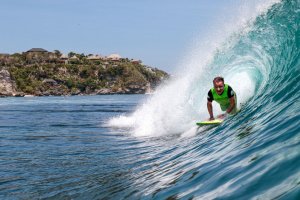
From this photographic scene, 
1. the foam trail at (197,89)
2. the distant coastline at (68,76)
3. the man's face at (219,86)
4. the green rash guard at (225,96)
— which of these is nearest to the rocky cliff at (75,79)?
the distant coastline at (68,76)

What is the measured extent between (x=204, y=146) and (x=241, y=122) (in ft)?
3.90

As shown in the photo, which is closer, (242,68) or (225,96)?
(225,96)

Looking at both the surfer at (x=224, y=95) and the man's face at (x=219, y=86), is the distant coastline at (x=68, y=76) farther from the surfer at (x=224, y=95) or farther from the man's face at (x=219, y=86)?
the man's face at (x=219, y=86)

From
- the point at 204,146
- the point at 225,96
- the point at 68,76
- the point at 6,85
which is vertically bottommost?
the point at 204,146

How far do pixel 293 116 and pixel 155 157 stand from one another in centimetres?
359

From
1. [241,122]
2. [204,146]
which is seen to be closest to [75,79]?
[241,122]

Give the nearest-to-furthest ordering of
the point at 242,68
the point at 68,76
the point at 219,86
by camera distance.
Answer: the point at 219,86
the point at 242,68
the point at 68,76

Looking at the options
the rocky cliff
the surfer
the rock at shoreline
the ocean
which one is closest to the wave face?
the ocean

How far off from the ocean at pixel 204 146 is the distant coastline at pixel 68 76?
428 feet

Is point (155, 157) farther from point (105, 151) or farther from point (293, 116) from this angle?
point (293, 116)

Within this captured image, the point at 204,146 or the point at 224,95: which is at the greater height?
the point at 224,95

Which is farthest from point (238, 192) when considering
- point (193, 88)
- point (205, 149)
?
point (193, 88)

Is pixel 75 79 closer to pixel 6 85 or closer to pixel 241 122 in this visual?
pixel 6 85

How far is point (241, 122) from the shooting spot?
30.3 feet
